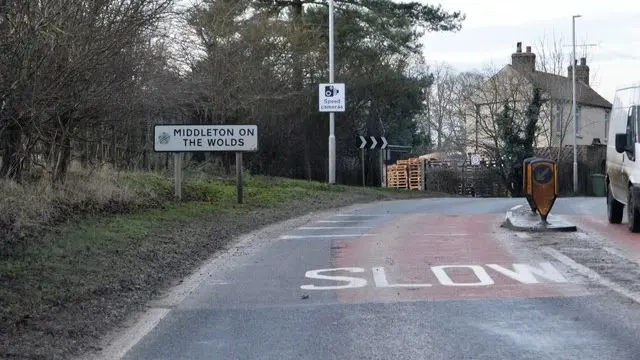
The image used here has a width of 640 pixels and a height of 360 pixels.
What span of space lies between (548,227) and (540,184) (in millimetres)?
869

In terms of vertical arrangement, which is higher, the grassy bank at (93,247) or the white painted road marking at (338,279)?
the grassy bank at (93,247)

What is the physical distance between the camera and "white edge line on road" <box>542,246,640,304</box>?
8.85m

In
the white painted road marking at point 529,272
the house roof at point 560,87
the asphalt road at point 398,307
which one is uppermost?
the house roof at point 560,87

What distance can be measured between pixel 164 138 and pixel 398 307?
12.0m

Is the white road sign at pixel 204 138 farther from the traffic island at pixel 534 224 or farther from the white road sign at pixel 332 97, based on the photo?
the white road sign at pixel 332 97

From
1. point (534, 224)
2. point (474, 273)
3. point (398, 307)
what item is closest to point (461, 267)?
point (474, 273)

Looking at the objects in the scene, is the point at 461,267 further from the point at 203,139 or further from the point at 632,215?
the point at 203,139

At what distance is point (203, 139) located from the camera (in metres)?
19.7

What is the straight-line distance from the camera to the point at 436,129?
82.8 meters

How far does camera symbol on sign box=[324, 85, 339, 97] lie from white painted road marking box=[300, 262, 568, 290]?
19.3 metres

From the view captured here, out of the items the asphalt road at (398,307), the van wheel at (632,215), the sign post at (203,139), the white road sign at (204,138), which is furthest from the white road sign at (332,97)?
the asphalt road at (398,307)

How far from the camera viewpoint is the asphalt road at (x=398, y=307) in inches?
266

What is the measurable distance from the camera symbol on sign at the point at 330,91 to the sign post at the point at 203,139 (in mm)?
10068

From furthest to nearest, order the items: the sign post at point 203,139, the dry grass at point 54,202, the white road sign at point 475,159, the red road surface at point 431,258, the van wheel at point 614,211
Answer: the white road sign at point 475,159, the sign post at point 203,139, the van wheel at point 614,211, the dry grass at point 54,202, the red road surface at point 431,258
